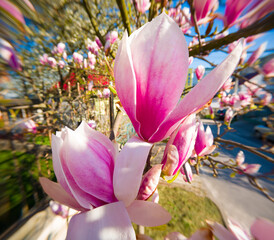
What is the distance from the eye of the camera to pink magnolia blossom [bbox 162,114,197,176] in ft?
0.78

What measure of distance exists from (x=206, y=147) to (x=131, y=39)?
381mm

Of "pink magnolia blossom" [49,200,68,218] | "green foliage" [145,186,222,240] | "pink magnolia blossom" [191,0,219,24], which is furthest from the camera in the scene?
"green foliage" [145,186,222,240]

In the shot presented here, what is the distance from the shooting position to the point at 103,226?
0.16m

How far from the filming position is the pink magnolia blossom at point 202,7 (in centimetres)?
39

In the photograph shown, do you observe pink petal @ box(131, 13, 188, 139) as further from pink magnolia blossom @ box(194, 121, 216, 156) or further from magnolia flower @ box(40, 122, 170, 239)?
pink magnolia blossom @ box(194, 121, 216, 156)

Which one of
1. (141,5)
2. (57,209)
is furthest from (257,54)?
(57,209)

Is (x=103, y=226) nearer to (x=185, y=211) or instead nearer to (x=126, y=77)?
(x=126, y=77)

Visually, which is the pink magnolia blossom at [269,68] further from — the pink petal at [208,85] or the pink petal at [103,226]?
the pink petal at [103,226]

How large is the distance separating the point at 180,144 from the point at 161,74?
0.41ft

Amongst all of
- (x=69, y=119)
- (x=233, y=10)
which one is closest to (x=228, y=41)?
(x=233, y=10)

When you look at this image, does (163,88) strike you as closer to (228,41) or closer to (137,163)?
(137,163)

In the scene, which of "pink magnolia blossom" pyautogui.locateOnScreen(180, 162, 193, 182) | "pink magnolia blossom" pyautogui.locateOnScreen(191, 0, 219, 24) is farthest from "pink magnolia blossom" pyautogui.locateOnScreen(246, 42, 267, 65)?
"pink magnolia blossom" pyautogui.locateOnScreen(180, 162, 193, 182)

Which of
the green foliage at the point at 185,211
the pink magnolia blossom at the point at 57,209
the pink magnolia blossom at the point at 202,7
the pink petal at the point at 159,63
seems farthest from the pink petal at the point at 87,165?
the green foliage at the point at 185,211

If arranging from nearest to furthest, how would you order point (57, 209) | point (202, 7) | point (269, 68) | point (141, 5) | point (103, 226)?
point (103, 226) → point (202, 7) → point (269, 68) → point (141, 5) → point (57, 209)
